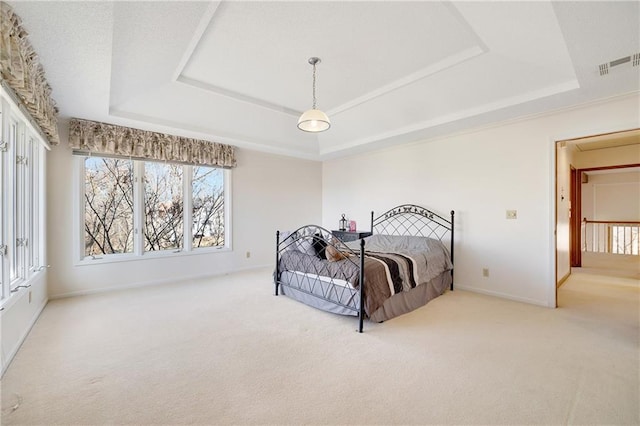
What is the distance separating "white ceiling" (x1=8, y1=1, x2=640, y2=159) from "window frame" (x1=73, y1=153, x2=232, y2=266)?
76 cm

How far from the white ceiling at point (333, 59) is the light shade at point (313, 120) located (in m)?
0.63

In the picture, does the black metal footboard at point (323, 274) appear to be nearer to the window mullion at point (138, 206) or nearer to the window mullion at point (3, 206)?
the window mullion at point (138, 206)

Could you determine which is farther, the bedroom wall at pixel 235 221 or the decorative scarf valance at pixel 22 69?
the bedroom wall at pixel 235 221

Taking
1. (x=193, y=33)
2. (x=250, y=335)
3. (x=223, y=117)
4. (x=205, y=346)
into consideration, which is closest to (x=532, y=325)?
(x=250, y=335)

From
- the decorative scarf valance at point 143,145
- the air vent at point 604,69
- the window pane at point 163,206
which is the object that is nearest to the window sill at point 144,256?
the window pane at point 163,206

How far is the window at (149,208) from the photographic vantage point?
4156 mm

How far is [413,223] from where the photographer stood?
5020mm

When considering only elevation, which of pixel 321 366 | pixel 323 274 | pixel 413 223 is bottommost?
pixel 321 366

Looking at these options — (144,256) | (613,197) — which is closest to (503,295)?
(144,256)

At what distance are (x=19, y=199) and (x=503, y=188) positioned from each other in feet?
18.9

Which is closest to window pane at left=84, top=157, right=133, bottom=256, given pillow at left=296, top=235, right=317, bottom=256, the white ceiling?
the white ceiling

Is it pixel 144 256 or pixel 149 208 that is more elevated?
pixel 149 208

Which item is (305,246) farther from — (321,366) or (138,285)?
(138,285)

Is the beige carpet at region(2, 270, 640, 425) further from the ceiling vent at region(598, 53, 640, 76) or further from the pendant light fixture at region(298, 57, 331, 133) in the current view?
the ceiling vent at region(598, 53, 640, 76)
